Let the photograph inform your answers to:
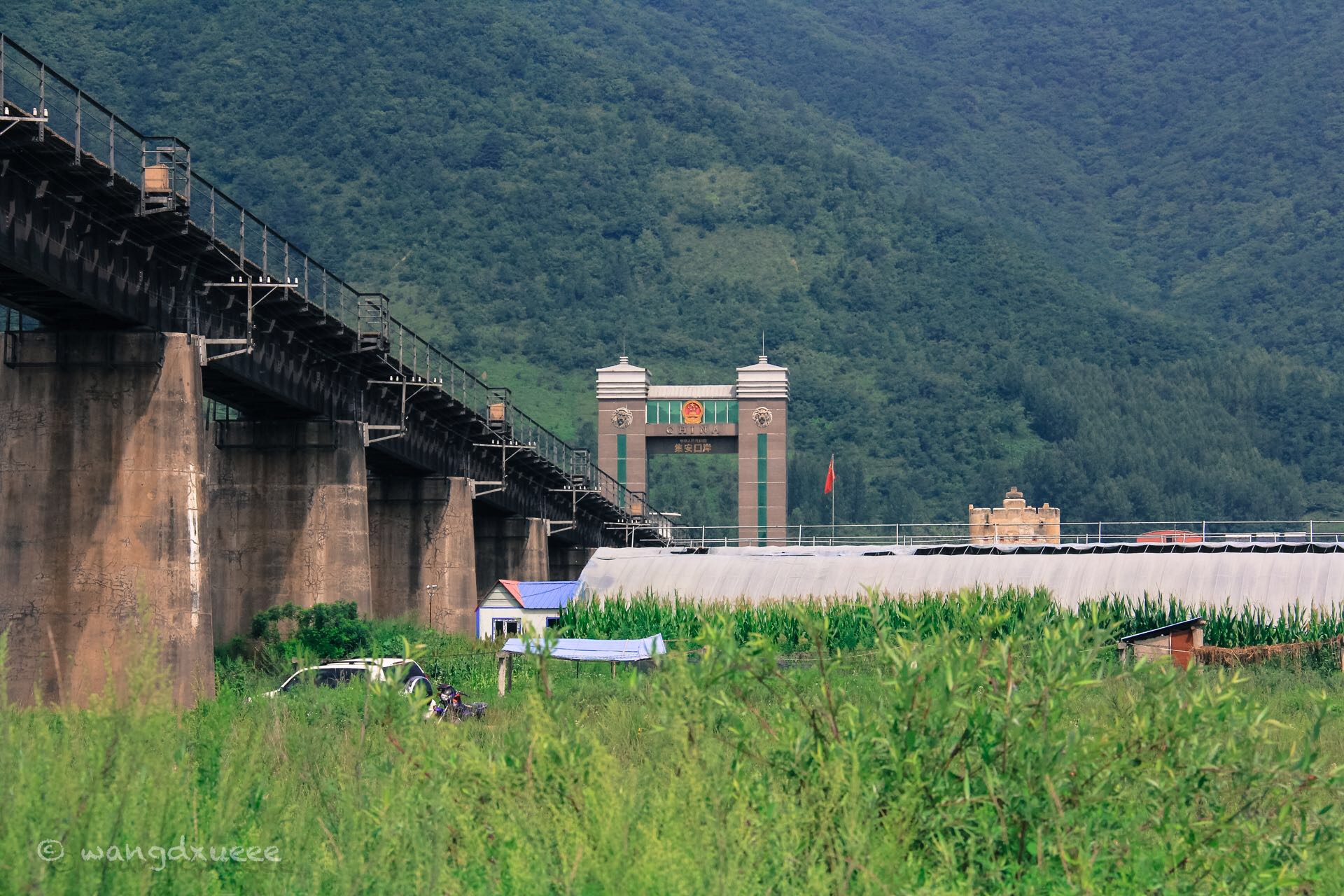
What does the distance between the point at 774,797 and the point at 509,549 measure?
73521mm

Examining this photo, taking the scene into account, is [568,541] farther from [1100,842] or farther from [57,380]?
[1100,842]

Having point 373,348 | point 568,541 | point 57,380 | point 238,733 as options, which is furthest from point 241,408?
point 568,541

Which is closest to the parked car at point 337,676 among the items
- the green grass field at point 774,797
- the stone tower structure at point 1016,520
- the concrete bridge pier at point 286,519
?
the green grass field at point 774,797

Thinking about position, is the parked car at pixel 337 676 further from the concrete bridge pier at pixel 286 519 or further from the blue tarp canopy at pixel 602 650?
the concrete bridge pier at pixel 286 519

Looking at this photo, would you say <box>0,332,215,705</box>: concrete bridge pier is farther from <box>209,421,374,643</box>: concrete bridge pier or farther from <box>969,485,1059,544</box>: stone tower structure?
<box>969,485,1059,544</box>: stone tower structure

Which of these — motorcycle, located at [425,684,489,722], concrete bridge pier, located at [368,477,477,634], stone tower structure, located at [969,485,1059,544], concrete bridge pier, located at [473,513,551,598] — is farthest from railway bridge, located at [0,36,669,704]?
stone tower structure, located at [969,485,1059,544]

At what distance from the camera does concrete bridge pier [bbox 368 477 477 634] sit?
6981 cm

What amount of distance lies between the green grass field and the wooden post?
1992cm

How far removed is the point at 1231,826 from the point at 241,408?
4313 centimetres

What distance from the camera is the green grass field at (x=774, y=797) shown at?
1266 centimetres

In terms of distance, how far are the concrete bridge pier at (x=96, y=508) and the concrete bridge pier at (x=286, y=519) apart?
15.2m

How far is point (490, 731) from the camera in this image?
26.0 meters

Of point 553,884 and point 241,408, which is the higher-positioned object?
point 241,408

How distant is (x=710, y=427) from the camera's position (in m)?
114
